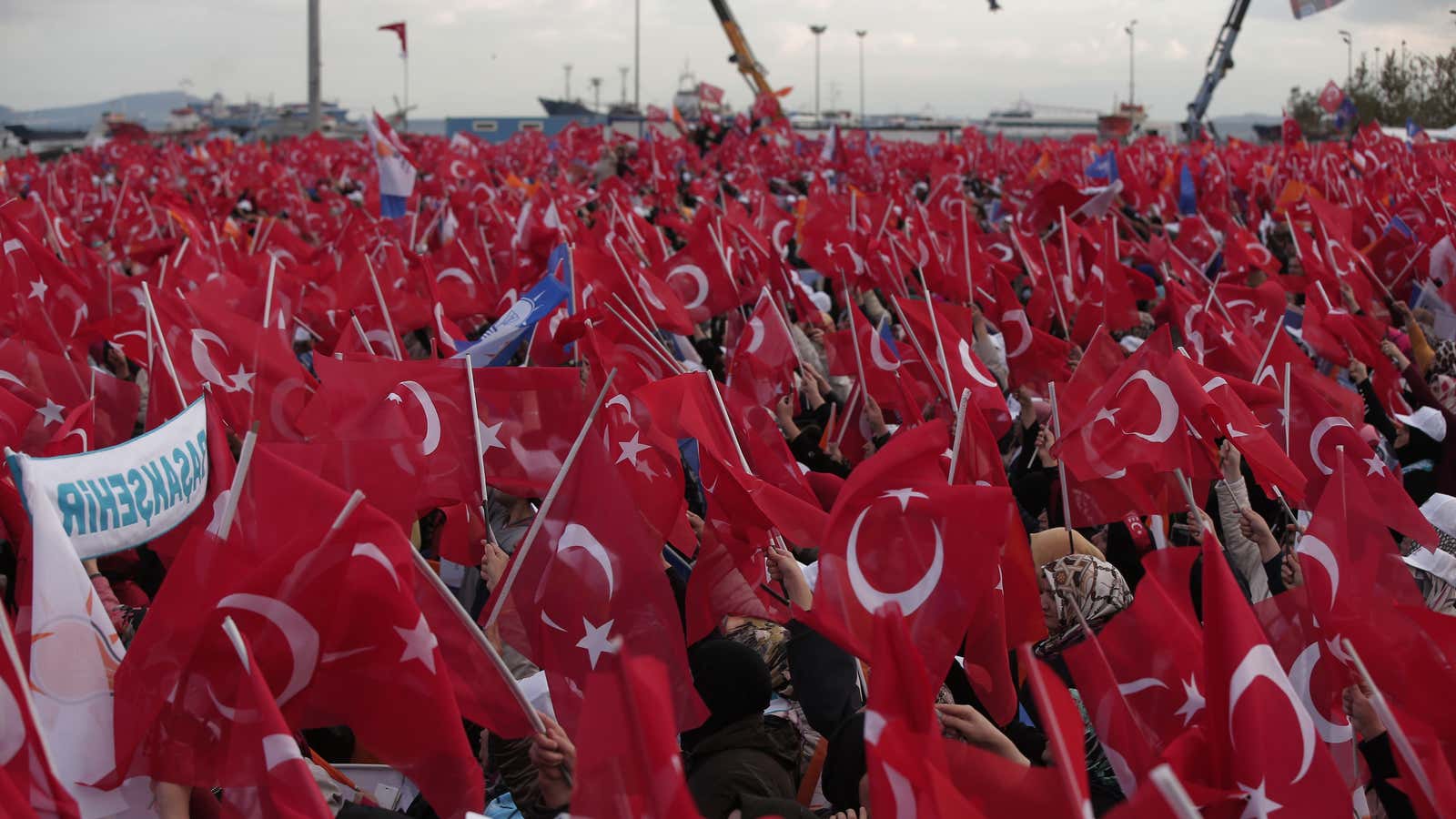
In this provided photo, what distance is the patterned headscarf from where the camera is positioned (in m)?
3.60

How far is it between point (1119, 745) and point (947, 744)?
53 centimetres

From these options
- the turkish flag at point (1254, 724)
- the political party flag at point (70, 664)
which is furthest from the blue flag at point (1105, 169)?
the political party flag at point (70, 664)

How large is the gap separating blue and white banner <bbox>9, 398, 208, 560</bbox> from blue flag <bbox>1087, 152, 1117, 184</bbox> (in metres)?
14.3

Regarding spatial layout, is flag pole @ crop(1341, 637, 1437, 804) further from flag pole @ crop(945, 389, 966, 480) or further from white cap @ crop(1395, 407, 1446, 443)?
white cap @ crop(1395, 407, 1446, 443)

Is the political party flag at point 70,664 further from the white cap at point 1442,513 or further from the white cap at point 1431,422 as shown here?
the white cap at point 1431,422

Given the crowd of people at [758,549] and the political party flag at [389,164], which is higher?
the political party flag at [389,164]

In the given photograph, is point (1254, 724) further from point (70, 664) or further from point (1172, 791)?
point (70, 664)

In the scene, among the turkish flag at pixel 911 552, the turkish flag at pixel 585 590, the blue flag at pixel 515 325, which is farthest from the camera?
the blue flag at pixel 515 325

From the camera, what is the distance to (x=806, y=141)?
33906 millimetres

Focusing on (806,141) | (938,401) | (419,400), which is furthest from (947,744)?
(806,141)

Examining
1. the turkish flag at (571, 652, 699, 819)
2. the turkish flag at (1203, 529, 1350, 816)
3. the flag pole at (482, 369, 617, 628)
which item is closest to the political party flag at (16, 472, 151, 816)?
the flag pole at (482, 369, 617, 628)

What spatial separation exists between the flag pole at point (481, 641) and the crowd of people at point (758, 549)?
20 mm

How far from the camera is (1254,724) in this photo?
8.38 feet

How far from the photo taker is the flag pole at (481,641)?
2.95 m
